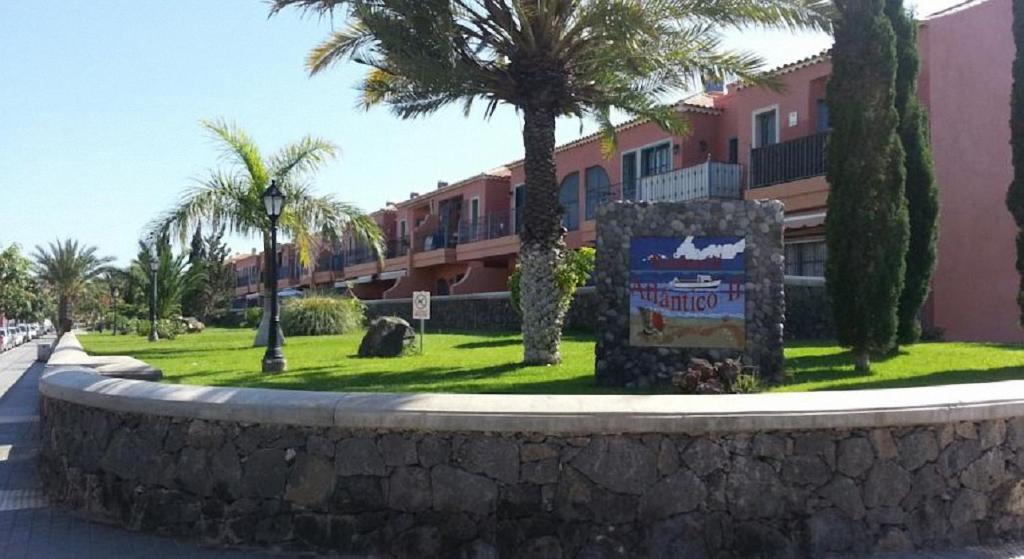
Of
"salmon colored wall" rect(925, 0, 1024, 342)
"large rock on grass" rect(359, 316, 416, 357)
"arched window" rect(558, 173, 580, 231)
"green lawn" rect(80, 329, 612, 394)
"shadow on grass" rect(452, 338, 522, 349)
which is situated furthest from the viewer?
"arched window" rect(558, 173, 580, 231)

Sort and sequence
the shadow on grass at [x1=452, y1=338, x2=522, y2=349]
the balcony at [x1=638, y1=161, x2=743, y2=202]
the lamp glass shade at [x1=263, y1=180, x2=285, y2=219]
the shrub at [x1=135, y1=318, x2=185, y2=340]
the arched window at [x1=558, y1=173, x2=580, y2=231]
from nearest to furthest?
the lamp glass shade at [x1=263, y1=180, x2=285, y2=219] < the shadow on grass at [x1=452, y1=338, x2=522, y2=349] < the balcony at [x1=638, y1=161, x2=743, y2=202] < the shrub at [x1=135, y1=318, x2=185, y2=340] < the arched window at [x1=558, y1=173, x2=580, y2=231]

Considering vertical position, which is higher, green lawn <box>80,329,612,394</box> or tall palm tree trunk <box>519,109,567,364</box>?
tall palm tree trunk <box>519,109,567,364</box>

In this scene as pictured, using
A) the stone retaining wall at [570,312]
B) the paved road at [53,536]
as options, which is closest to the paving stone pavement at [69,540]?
the paved road at [53,536]

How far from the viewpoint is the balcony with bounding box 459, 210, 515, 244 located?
33.7m

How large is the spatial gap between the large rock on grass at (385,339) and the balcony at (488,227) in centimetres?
1883

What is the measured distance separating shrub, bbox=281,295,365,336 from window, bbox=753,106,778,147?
38.1 feet

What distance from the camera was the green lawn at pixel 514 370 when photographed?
30.5 feet

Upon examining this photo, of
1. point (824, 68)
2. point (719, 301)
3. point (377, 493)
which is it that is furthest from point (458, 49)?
point (824, 68)

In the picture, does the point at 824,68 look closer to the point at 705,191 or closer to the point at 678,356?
the point at 705,191

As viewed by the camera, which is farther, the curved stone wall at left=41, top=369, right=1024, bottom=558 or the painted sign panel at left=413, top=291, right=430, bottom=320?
the painted sign panel at left=413, top=291, right=430, bottom=320

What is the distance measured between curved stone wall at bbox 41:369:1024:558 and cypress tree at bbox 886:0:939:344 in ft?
20.2

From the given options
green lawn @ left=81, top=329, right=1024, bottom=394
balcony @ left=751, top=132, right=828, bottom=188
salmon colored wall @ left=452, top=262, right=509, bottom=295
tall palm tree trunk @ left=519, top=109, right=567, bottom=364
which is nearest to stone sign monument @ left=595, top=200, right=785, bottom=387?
green lawn @ left=81, top=329, right=1024, bottom=394

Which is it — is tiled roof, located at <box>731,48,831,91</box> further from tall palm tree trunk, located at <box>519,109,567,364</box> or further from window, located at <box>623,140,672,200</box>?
tall palm tree trunk, located at <box>519,109,567,364</box>

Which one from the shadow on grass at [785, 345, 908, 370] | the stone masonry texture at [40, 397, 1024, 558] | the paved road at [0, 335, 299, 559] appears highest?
the shadow on grass at [785, 345, 908, 370]
